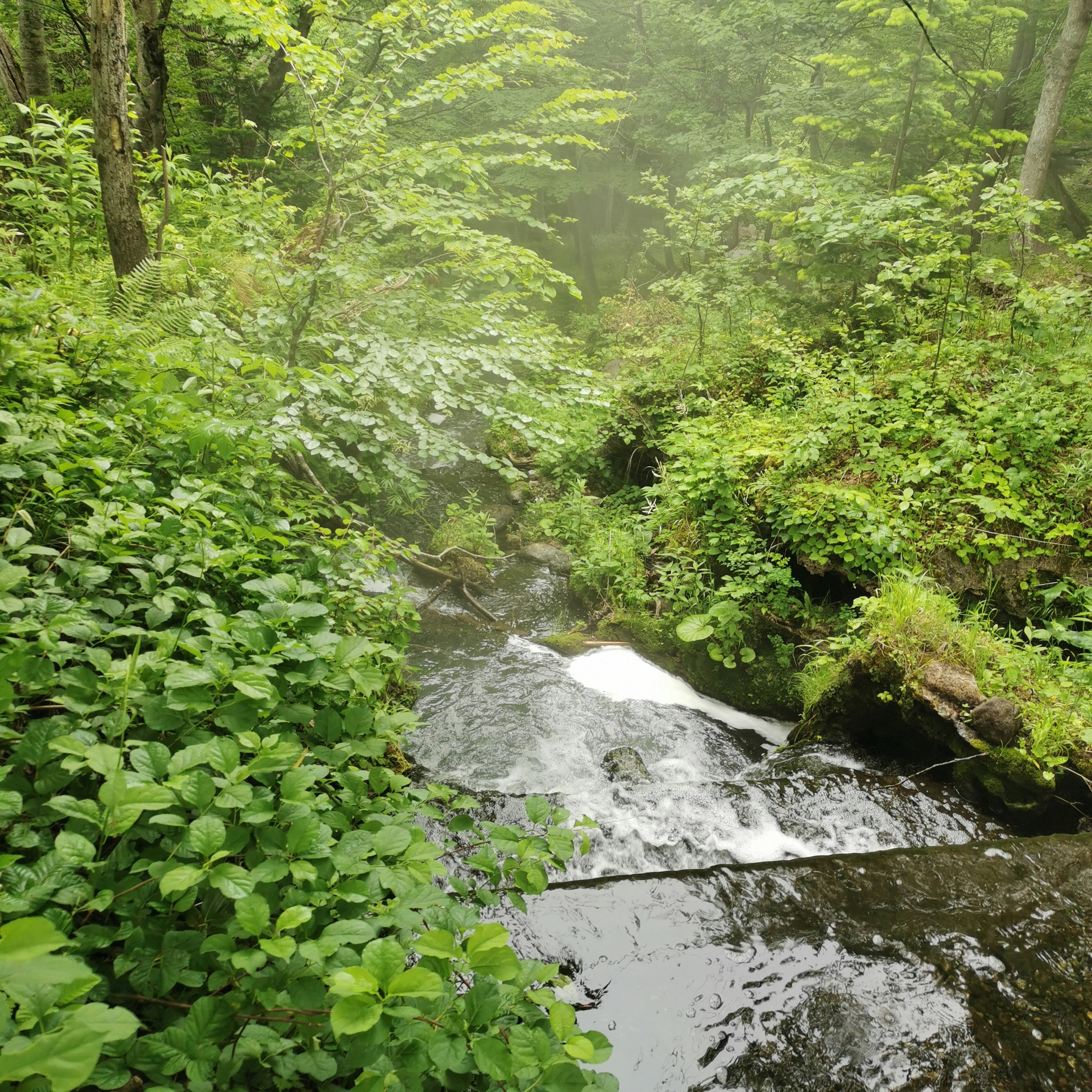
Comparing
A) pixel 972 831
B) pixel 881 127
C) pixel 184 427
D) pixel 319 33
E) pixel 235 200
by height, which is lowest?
pixel 972 831

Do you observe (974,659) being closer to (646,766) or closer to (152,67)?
(646,766)

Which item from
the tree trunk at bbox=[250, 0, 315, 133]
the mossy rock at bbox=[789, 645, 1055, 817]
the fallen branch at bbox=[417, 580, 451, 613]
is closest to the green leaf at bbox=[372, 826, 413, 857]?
the mossy rock at bbox=[789, 645, 1055, 817]

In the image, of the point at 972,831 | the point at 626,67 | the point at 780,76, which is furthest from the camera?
the point at 626,67

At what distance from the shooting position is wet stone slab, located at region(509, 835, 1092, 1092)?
8.09 ft

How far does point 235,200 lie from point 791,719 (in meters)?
7.70

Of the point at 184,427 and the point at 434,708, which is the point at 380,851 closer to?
the point at 184,427

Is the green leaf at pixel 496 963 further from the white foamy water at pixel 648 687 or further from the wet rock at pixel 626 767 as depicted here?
the white foamy water at pixel 648 687

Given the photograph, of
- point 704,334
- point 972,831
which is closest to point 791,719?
point 972,831

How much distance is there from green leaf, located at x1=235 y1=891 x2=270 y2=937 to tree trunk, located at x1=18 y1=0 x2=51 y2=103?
29.0ft

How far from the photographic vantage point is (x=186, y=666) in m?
1.67

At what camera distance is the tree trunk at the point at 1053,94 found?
9.07 m

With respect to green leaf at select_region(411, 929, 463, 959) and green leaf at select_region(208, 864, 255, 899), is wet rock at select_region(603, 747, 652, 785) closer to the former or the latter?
green leaf at select_region(411, 929, 463, 959)

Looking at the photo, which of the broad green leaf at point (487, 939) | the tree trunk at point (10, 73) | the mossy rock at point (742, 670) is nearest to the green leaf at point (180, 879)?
the broad green leaf at point (487, 939)

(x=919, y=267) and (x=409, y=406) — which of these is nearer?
(x=409, y=406)
